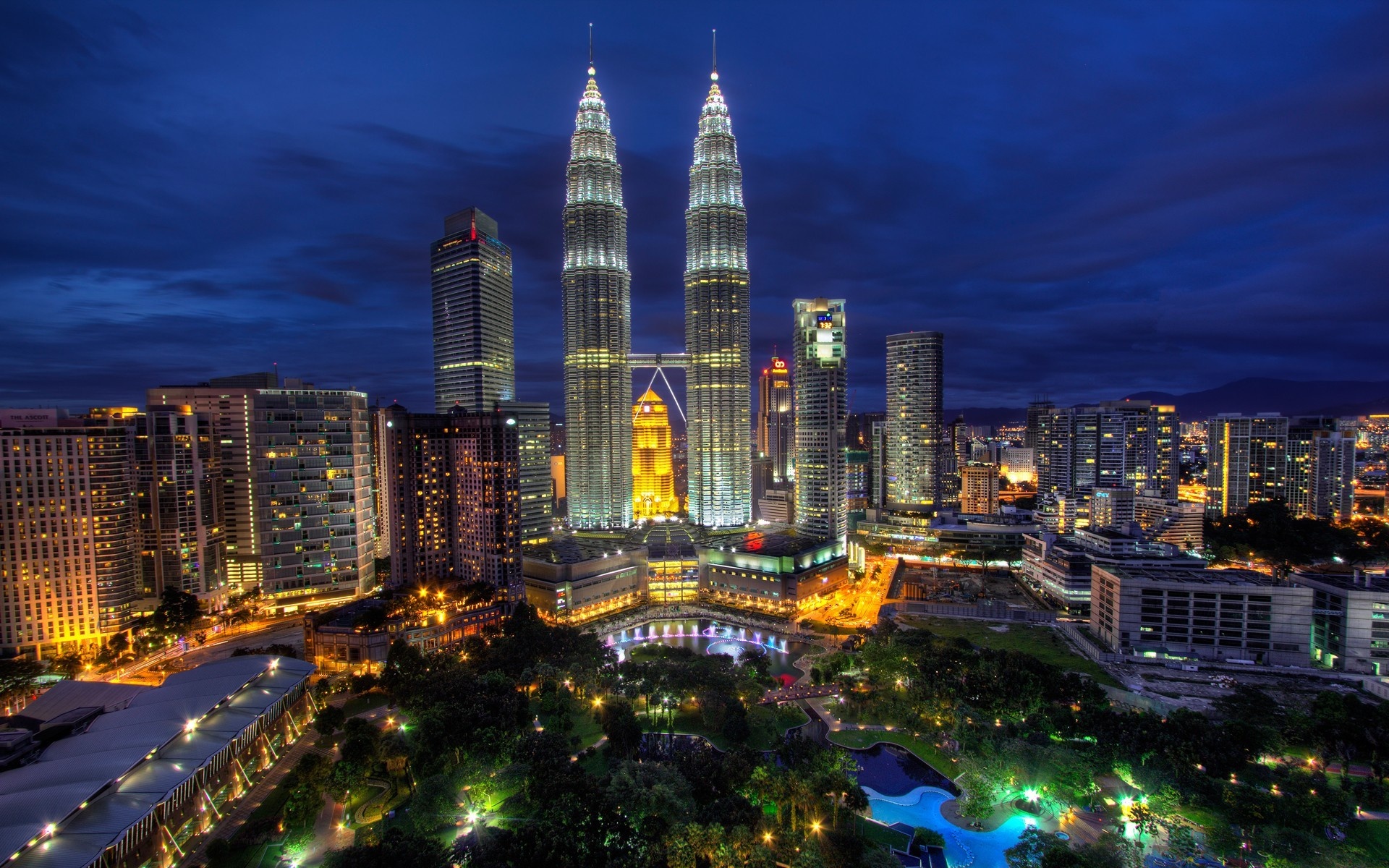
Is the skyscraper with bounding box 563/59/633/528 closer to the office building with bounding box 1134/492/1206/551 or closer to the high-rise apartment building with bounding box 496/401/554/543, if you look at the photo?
the high-rise apartment building with bounding box 496/401/554/543

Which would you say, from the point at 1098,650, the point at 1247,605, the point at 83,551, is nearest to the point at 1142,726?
the point at 1098,650

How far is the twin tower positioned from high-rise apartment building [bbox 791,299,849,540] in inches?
494

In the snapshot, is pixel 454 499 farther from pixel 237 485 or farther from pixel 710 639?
pixel 710 639

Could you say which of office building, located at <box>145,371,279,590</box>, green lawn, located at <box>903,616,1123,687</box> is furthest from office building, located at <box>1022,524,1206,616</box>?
office building, located at <box>145,371,279,590</box>

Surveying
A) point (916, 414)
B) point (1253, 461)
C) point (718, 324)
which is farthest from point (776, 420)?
point (1253, 461)

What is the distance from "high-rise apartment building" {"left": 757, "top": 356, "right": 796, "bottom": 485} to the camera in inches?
6053

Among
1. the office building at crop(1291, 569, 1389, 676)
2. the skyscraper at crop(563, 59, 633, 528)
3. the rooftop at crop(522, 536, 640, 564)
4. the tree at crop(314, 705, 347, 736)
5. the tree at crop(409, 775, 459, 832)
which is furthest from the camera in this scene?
the skyscraper at crop(563, 59, 633, 528)

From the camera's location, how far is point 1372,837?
2738 centimetres

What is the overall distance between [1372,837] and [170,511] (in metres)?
85.0

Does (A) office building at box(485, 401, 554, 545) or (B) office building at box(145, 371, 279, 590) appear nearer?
(B) office building at box(145, 371, 279, 590)

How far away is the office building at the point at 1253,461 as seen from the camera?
8656cm

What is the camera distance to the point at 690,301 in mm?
96250

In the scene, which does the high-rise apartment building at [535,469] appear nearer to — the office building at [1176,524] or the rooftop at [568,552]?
the rooftop at [568,552]

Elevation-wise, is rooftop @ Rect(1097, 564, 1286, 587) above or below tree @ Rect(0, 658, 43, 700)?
above
